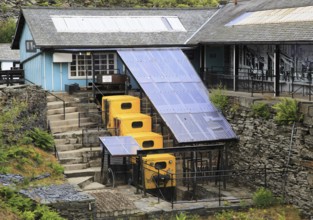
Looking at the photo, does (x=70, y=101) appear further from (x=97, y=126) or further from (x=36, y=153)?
(x=36, y=153)

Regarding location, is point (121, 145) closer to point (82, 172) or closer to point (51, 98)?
point (82, 172)

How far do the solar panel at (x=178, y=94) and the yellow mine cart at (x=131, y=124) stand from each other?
2.75 ft

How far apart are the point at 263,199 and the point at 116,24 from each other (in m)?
14.2

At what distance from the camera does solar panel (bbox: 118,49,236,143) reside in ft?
74.6

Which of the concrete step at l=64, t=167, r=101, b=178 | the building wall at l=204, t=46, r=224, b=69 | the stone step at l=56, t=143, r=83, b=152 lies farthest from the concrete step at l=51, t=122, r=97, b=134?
the building wall at l=204, t=46, r=224, b=69

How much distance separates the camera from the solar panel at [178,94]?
22750mm

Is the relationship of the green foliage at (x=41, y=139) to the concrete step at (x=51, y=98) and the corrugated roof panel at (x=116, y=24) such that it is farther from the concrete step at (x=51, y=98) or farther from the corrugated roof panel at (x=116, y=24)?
the corrugated roof panel at (x=116, y=24)

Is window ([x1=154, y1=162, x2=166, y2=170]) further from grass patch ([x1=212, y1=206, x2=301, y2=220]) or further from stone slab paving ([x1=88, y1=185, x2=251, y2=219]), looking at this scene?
grass patch ([x1=212, y1=206, x2=301, y2=220])

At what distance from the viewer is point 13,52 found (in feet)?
155

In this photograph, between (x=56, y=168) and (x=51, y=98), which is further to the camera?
(x=51, y=98)

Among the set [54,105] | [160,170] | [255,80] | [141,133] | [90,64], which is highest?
[90,64]

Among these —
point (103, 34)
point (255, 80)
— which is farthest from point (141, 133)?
point (103, 34)

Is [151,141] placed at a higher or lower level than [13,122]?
lower

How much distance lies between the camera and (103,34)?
94.8 ft
